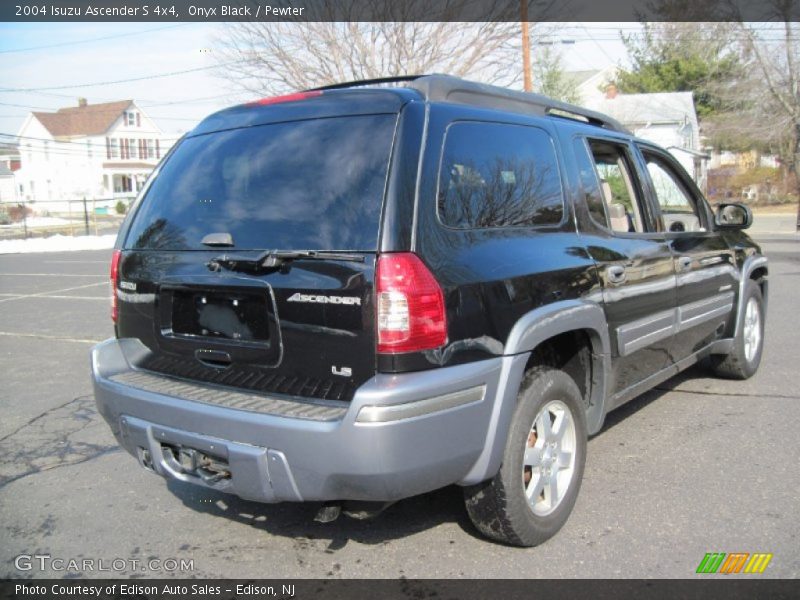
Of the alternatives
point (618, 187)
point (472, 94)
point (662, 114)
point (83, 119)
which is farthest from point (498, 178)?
point (83, 119)

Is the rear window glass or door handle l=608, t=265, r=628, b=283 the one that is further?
door handle l=608, t=265, r=628, b=283

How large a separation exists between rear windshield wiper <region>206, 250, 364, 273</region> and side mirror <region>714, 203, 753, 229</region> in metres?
3.48

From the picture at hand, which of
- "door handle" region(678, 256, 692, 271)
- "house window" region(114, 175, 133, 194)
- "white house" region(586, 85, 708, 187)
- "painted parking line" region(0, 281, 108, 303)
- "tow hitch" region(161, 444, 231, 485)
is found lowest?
"painted parking line" region(0, 281, 108, 303)

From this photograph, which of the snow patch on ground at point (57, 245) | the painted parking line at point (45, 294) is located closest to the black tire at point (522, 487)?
the painted parking line at point (45, 294)

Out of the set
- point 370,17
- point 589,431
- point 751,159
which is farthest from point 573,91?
point 589,431

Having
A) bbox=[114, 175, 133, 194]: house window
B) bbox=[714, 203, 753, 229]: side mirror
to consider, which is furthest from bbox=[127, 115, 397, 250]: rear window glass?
bbox=[114, 175, 133, 194]: house window

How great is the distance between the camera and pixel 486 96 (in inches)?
130

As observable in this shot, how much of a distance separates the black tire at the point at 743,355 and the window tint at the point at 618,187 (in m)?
1.61

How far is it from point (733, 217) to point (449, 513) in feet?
10.3

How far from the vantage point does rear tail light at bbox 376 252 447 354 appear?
2590mm

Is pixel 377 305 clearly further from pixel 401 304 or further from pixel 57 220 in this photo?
pixel 57 220

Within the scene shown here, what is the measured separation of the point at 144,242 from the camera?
3383mm

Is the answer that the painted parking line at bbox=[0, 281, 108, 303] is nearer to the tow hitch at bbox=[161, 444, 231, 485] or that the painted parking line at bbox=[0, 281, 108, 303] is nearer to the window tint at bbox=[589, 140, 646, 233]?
the tow hitch at bbox=[161, 444, 231, 485]

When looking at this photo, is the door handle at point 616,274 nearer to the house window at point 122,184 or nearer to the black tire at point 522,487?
the black tire at point 522,487
